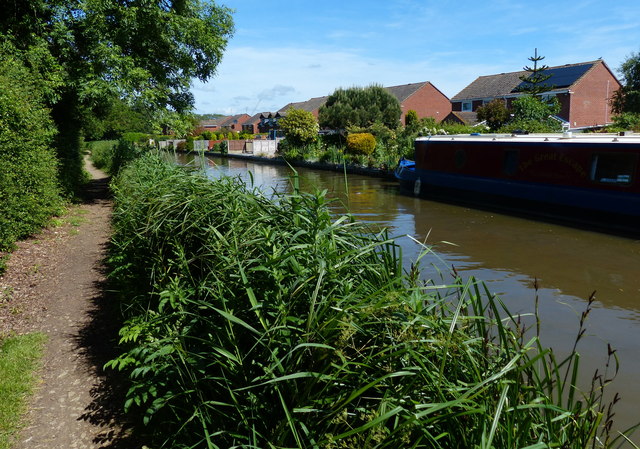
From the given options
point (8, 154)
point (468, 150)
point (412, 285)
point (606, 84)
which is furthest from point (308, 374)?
point (606, 84)

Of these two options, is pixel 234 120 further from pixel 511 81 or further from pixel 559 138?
pixel 559 138

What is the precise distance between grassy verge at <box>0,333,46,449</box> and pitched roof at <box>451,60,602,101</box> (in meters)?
39.4

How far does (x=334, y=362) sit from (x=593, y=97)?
4656 cm

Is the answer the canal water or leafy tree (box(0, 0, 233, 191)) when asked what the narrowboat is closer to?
the canal water

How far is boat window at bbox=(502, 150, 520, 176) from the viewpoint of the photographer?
14.1 m

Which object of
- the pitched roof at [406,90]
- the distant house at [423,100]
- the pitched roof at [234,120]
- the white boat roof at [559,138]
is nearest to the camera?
the white boat roof at [559,138]

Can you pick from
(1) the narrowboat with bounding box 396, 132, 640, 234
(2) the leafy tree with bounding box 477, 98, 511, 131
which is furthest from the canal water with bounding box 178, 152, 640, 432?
(2) the leafy tree with bounding box 477, 98, 511, 131

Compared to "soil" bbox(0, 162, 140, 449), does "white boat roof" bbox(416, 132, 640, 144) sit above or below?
above

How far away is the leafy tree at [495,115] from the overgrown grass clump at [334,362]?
26.7m

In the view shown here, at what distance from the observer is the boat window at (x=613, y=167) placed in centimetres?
1137

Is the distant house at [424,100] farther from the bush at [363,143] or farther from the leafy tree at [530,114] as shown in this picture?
the leafy tree at [530,114]

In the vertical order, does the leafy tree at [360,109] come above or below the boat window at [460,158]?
above

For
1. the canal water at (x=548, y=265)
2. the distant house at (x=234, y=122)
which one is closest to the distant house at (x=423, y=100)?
the canal water at (x=548, y=265)

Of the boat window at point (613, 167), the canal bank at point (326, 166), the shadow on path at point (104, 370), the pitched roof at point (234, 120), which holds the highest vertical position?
the pitched roof at point (234, 120)
